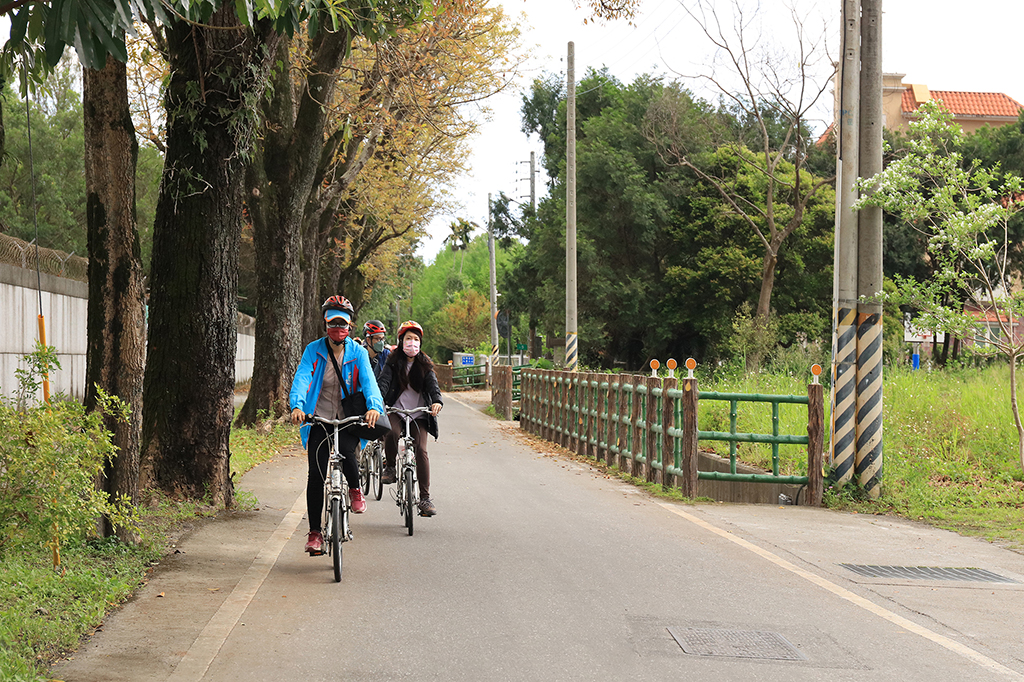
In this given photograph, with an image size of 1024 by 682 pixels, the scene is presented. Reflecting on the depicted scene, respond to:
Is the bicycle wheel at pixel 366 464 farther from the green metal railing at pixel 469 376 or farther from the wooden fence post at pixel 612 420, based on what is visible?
the green metal railing at pixel 469 376

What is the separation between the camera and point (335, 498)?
777 cm

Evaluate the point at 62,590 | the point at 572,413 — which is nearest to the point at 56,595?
the point at 62,590

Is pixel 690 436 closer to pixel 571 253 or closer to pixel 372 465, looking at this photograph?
pixel 372 465

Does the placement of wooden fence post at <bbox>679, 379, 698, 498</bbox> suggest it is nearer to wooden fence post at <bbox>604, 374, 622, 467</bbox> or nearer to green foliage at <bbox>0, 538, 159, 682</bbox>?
wooden fence post at <bbox>604, 374, 622, 467</bbox>

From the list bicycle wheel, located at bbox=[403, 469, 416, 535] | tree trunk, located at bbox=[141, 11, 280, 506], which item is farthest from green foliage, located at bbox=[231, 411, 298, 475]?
bicycle wheel, located at bbox=[403, 469, 416, 535]

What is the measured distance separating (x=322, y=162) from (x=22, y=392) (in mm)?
15651

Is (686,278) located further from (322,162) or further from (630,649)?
(630,649)

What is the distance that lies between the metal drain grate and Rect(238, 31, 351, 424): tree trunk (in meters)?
11.8

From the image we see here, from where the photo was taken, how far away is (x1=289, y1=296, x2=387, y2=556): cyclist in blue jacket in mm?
8234

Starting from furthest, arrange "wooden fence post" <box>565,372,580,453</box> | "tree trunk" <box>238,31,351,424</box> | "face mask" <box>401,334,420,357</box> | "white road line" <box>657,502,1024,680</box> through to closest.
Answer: "wooden fence post" <box>565,372,580,453</box> < "tree trunk" <box>238,31,351,424</box> < "face mask" <box>401,334,420,357</box> < "white road line" <box>657,502,1024,680</box>

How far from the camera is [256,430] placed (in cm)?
2017

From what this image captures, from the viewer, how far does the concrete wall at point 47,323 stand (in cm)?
1450

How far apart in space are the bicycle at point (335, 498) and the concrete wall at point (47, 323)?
371cm

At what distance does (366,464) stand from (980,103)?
2547 inches
